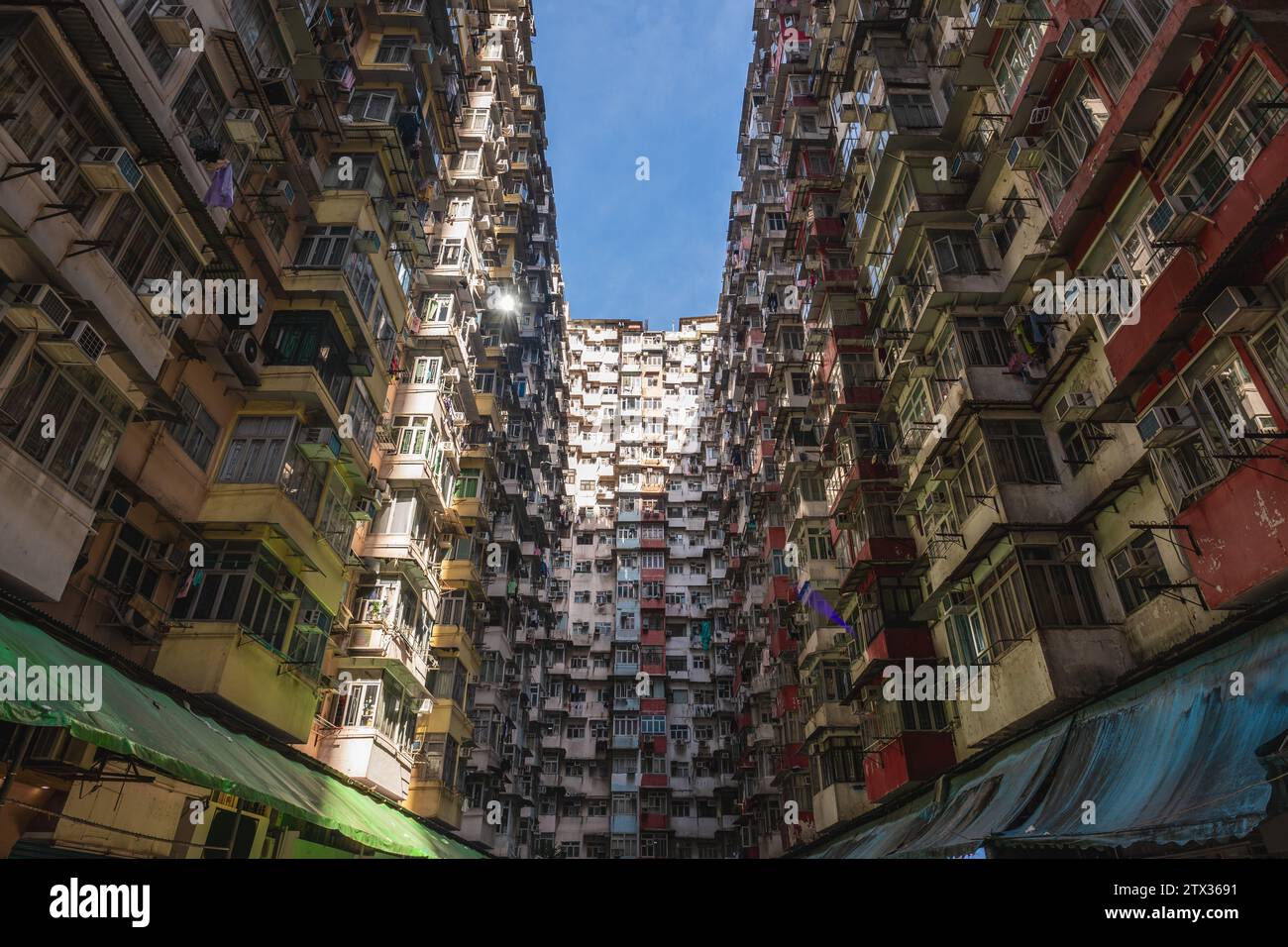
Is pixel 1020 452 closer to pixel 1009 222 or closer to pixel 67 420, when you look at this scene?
pixel 1009 222

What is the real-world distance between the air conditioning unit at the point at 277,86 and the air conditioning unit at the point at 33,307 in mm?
8850

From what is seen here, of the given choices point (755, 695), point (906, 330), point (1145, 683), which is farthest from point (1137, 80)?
point (755, 695)

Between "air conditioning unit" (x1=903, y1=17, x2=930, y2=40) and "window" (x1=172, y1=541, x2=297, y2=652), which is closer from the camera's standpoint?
"window" (x1=172, y1=541, x2=297, y2=652)

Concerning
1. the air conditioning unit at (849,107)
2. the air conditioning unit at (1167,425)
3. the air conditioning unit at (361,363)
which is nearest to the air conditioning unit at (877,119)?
the air conditioning unit at (849,107)

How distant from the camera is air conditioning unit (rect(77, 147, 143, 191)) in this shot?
457 inches

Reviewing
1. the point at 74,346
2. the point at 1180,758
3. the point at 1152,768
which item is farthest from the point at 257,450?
the point at 1180,758

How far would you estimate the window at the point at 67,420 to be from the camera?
34.9 ft

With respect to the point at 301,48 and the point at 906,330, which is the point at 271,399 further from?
the point at 906,330

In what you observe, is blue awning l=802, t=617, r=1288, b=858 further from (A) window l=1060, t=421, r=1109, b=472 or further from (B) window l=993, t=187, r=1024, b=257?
(B) window l=993, t=187, r=1024, b=257

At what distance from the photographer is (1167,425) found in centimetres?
1262

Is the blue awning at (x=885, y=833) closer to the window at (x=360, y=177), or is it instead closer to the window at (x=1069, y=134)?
the window at (x=1069, y=134)

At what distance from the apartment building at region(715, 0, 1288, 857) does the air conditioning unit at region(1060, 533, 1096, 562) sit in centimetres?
5

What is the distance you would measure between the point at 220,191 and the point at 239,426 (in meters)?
5.60

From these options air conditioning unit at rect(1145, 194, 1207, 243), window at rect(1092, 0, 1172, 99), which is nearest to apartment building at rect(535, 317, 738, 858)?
window at rect(1092, 0, 1172, 99)
